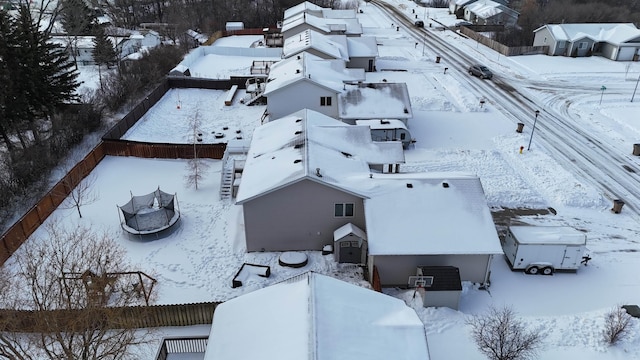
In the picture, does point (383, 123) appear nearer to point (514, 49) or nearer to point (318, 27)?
point (318, 27)

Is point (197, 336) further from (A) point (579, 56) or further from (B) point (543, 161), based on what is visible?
(A) point (579, 56)

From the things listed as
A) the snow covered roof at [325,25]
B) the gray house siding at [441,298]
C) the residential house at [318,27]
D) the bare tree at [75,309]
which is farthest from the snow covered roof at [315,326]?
the snow covered roof at [325,25]

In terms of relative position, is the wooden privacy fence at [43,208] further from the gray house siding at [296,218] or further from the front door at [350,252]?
the front door at [350,252]

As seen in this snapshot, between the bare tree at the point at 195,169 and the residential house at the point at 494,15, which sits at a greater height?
the residential house at the point at 494,15

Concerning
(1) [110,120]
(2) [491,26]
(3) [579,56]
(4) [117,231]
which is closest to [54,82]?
(1) [110,120]

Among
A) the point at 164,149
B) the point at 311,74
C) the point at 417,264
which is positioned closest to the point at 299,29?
the point at 311,74

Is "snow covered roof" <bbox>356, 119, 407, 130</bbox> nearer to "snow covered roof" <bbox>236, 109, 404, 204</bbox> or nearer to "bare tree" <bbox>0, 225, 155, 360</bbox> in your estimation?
"snow covered roof" <bbox>236, 109, 404, 204</bbox>

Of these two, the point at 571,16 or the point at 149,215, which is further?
the point at 571,16

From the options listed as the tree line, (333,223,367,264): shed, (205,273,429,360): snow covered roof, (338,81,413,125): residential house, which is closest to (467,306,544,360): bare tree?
(205,273,429,360): snow covered roof
